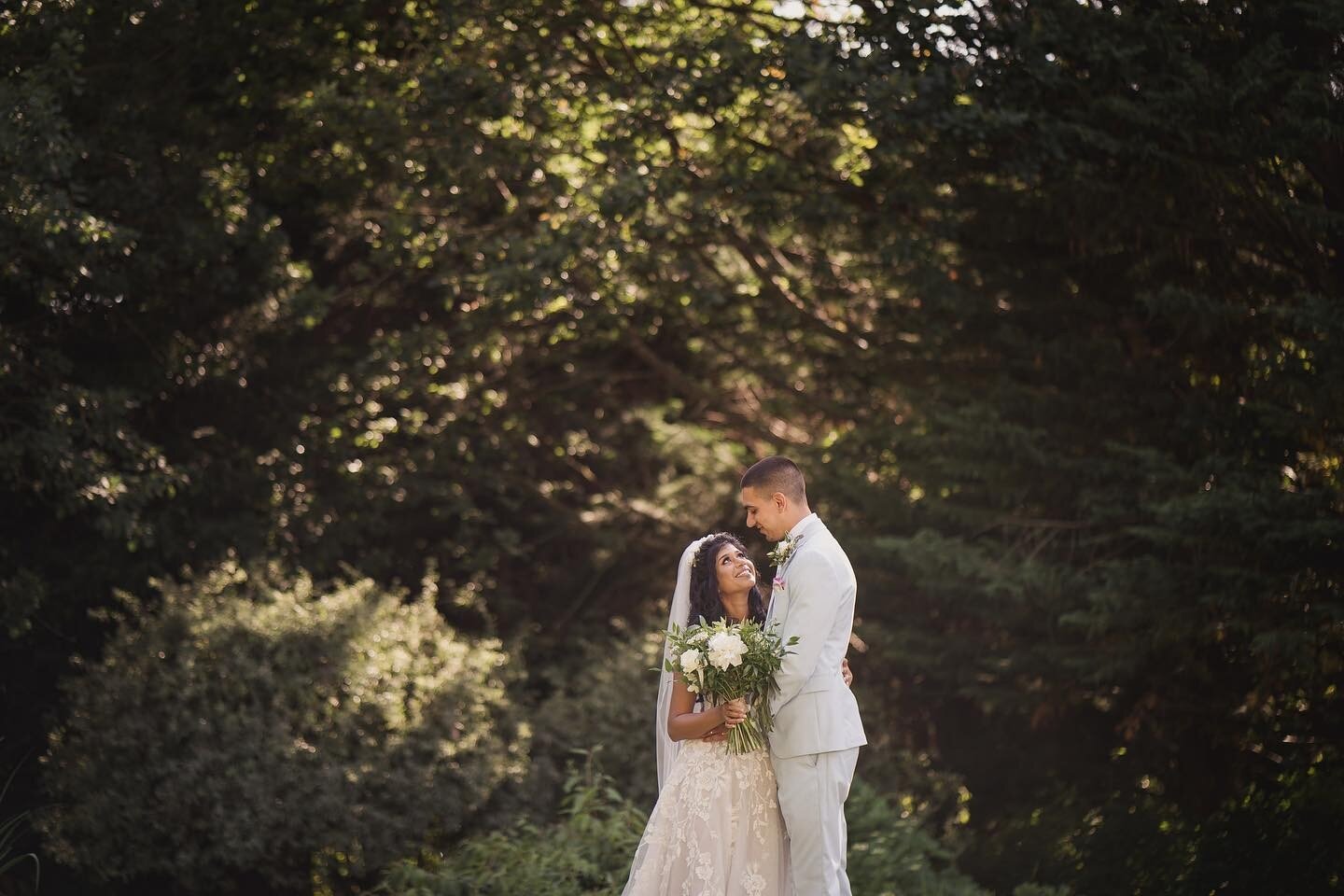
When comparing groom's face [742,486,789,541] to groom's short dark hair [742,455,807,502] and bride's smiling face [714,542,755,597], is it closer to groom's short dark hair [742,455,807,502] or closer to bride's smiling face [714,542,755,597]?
groom's short dark hair [742,455,807,502]

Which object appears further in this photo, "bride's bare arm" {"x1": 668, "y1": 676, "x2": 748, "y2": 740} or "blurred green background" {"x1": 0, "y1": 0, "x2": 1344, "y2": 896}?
"blurred green background" {"x1": 0, "y1": 0, "x2": 1344, "y2": 896}

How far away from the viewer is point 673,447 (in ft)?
45.5

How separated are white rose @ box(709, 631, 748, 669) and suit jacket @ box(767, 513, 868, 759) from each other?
20 centimetres

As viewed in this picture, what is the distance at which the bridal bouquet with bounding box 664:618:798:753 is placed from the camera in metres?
4.66

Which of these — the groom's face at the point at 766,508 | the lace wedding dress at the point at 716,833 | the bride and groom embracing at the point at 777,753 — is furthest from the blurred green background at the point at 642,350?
the groom's face at the point at 766,508

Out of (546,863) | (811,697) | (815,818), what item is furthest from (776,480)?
(546,863)

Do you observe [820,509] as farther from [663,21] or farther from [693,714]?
[693,714]

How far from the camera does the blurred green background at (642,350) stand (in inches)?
316

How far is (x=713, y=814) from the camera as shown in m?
4.98

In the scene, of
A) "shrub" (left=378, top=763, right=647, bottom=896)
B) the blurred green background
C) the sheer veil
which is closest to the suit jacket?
the sheer veil

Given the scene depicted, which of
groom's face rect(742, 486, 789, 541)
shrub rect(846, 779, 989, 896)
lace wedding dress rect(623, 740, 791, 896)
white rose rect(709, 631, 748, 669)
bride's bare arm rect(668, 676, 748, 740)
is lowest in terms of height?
shrub rect(846, 779, 989, 896)

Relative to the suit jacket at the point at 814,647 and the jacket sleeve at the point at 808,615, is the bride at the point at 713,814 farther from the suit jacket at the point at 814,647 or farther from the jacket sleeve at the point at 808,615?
the jacket sleeve at the point at 808,615

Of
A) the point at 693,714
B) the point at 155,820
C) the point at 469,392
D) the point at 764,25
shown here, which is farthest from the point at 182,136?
the point at 693,714

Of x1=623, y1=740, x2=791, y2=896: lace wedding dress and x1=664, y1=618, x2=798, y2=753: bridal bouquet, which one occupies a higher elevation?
x1=664, y1=618, x2=798, y2=753: bridal bouquet
